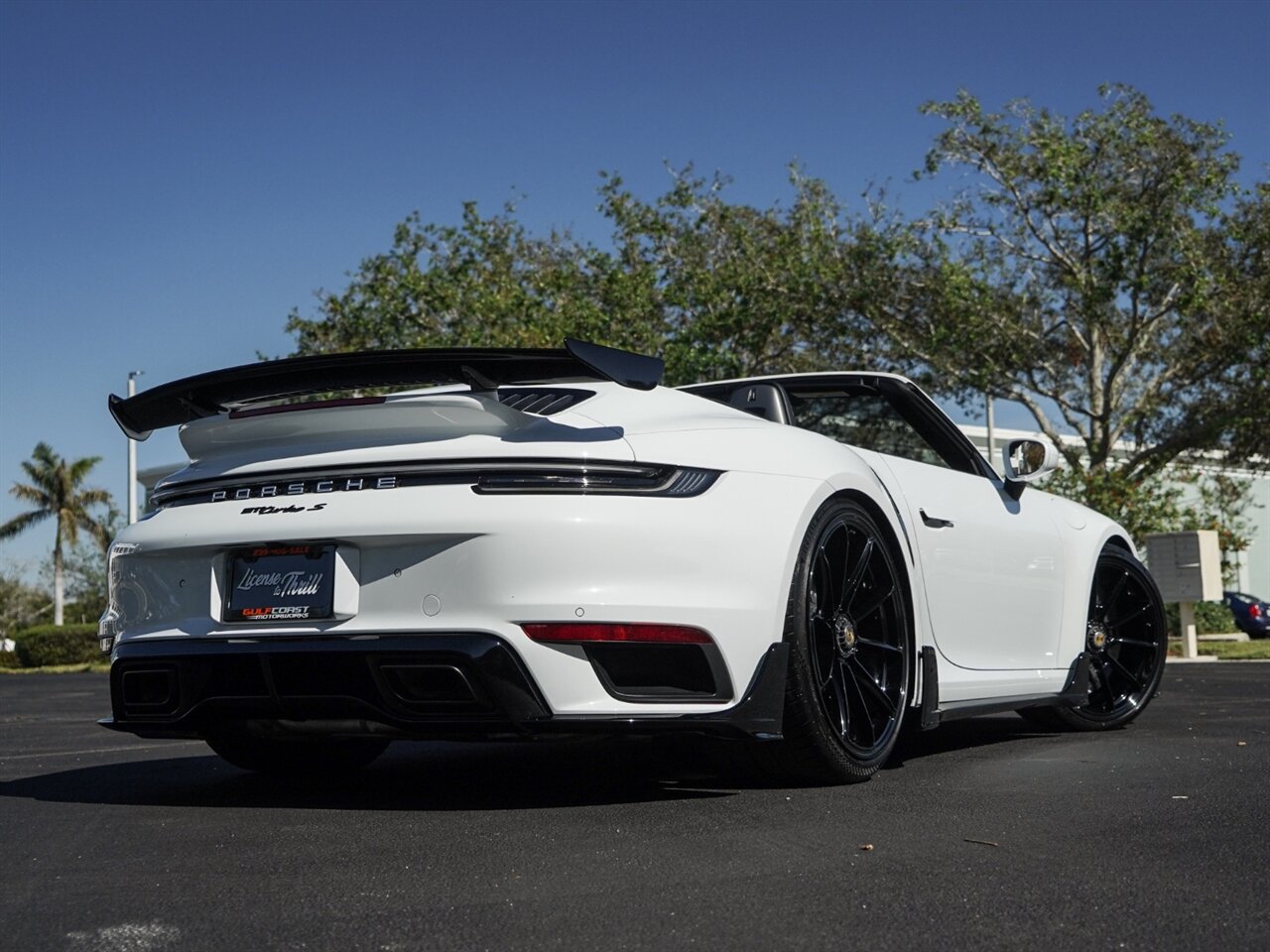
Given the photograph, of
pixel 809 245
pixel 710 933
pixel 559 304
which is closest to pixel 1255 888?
pixel 710 933

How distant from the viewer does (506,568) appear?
157 inches

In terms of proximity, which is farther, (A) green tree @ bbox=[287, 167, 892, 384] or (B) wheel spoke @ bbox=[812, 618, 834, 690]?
(A) green tree @ bbox=[287, 167, 892, 384]

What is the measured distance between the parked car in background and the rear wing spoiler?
37106 mm

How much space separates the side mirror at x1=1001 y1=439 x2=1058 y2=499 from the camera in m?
6.11

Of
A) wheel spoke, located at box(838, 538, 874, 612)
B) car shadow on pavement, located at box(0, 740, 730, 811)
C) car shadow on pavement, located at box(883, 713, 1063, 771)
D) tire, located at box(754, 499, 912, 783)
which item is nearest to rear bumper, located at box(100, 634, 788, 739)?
tire, located at box(754, 499, 912, 783)

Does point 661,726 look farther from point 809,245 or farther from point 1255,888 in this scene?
point 809,245

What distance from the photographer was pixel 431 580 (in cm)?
403

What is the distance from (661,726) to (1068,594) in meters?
2.93

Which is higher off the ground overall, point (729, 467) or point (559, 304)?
point (559, 304)

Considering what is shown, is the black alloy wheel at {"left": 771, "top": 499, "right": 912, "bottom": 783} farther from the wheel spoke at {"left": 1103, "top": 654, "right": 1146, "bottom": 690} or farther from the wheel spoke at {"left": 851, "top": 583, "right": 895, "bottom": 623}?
the wheel spoke at {"left": 1103, "top": 654, "right": 1146, "bottom": 690}

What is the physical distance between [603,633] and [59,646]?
33.8 meters

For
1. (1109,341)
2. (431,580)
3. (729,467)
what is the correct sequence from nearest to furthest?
(431,580)
(729,467)
(1109,341)

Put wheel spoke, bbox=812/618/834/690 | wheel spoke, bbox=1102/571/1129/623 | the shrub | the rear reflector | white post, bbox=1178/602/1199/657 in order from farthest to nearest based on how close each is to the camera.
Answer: the shrub → white post, bbox=1178/602/1199/657 → wheel spoke, bbox=1102/571/1129/623 → wheel spoke, bbox=812/618/834/690 → the rear reflector

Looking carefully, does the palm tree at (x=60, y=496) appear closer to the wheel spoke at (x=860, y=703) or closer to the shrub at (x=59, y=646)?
the shrub at (x=59, y=646)
